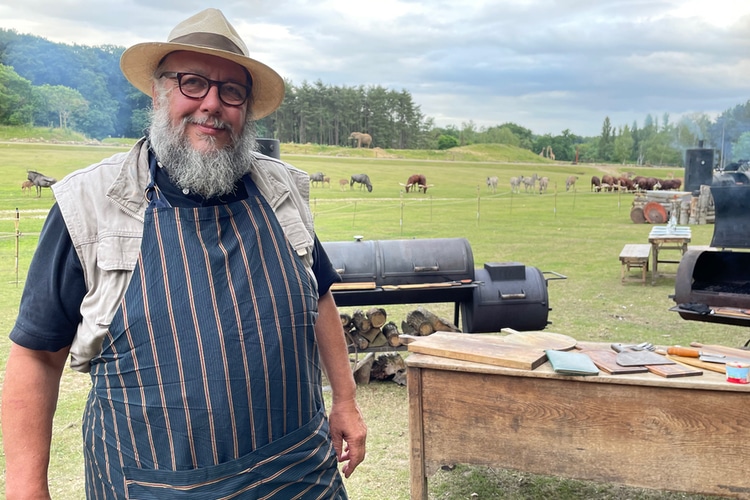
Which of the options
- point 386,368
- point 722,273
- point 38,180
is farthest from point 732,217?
point 38,180

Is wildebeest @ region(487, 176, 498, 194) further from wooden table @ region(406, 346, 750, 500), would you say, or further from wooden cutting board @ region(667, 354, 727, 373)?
wooden table @ region(406, 346, 750, 500)

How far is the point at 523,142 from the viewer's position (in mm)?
35625

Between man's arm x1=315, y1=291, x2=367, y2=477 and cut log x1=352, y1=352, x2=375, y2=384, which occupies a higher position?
man's arm x1=315, y1=291, x2=367, y2=477

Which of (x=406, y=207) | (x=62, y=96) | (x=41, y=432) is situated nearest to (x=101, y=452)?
(x=41, y=432)

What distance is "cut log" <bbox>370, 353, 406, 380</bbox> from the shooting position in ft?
16.3

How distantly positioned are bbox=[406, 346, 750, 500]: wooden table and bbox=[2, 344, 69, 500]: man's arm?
1.72m

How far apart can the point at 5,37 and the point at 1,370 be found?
6.59 metres

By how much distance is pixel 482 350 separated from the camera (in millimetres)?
2834

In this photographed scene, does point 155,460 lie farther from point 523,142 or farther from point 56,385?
point 523,142

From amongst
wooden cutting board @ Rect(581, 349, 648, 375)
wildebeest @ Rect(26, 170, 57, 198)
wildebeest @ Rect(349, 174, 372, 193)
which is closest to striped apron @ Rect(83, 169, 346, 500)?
wooden cutting board @ Rect(581, 349, 648, 375)

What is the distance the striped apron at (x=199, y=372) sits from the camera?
1.33m

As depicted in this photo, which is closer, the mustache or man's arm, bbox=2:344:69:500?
man's arm, bbox=2:344:69:500

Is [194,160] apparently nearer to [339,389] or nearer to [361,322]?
[339,389]

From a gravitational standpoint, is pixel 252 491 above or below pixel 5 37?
below
